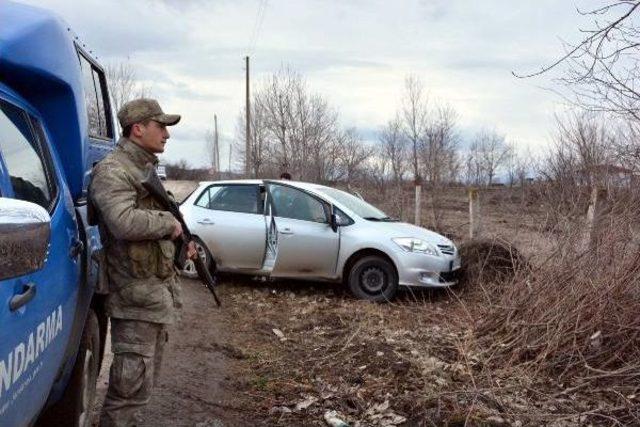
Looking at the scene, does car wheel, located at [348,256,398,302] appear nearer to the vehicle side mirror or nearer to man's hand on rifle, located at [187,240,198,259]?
man's hand on rifle, located at [187,240,198,259]

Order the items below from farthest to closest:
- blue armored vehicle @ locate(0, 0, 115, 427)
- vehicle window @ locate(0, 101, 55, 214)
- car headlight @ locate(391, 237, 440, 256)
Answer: car headlight @ locate(391, 237, 440, 256), vehicle window @ locate(0, 101, 55, 214), blue armored vehicle @ locate(0, 0, 115, 427)

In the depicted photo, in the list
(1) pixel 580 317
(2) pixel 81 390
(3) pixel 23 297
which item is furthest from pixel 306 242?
(3) pixel 23 297

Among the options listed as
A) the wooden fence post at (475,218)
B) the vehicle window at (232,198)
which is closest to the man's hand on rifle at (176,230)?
the vehicle window at (232,198)

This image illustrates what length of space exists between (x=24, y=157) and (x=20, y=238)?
1425mm

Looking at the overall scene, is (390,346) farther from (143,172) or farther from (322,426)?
(143,172)

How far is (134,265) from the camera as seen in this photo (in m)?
3.36

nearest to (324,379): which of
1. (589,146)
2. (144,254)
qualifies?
(144,254)

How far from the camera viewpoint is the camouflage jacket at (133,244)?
3.27 m

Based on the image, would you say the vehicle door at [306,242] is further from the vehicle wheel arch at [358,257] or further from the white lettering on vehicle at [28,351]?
the white lettering on vehicle at [28,351]

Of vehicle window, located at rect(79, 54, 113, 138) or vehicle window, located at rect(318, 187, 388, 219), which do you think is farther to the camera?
vehicle window, located at rect(318, 187, 388, 219)

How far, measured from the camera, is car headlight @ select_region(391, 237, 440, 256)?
8.20m

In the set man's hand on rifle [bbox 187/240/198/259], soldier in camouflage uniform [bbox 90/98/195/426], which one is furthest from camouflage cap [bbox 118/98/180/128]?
man's hand on rifle [bbox 187/240/198/259]

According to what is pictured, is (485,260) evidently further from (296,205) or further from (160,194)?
(160,194)

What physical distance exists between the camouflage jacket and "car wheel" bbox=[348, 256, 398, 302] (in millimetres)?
4992
